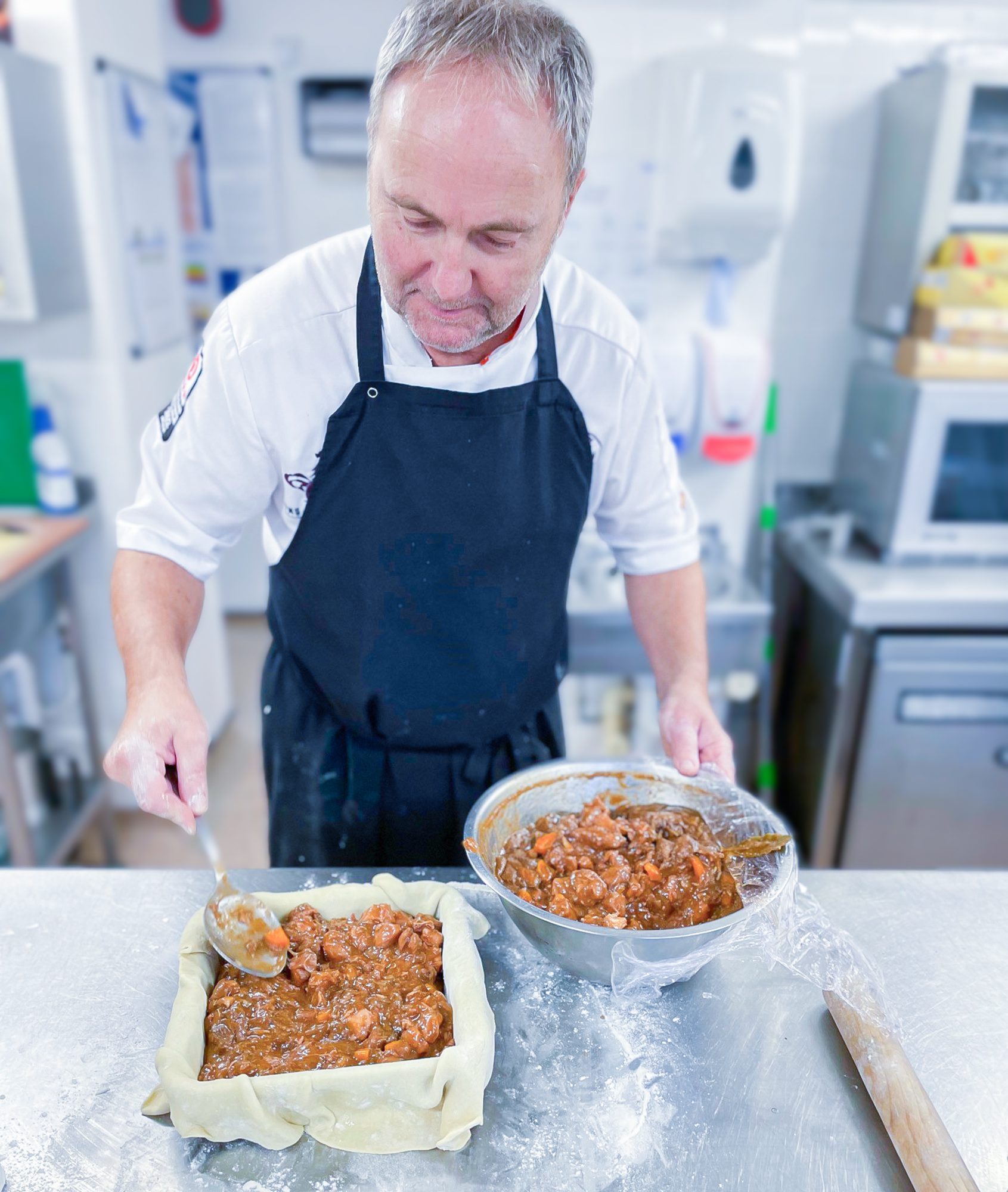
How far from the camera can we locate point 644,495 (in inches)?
59.5

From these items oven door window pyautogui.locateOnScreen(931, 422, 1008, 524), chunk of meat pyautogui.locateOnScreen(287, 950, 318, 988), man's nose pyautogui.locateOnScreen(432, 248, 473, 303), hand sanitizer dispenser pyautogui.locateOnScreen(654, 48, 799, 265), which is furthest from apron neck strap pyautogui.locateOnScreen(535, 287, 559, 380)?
oven door window pyautogui.locateOnScreen(931, 422, 1008, 524)

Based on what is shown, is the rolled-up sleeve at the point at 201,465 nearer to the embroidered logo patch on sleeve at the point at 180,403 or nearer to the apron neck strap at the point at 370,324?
the embroidered logo patch on sleeve at the point at 180,403

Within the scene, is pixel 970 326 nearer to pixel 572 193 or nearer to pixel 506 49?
pixel 572 193

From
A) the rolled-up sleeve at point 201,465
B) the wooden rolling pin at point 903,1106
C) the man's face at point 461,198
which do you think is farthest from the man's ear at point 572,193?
the wooden rolling pin at point 903,1106

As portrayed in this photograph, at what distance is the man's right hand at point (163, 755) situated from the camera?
1018 millimetres

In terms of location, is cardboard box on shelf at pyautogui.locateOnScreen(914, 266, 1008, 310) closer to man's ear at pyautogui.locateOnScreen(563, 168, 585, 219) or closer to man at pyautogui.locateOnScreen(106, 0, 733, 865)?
man at pyautogui.locateOnScreen(106, 0, 733, 865)

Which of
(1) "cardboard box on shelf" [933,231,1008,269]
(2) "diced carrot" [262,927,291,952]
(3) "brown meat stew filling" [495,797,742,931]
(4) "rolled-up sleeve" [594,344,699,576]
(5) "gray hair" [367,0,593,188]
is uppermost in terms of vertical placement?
(5) "gray hair" [367,0,593,188]

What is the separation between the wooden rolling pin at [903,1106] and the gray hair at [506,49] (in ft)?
3.48

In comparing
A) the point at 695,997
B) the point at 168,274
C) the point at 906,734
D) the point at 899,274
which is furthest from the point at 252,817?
the point at 899,274

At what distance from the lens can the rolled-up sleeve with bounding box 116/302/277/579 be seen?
1.29 m

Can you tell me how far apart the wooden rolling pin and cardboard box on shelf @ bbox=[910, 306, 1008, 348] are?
81.7 inches

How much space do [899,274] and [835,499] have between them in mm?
734

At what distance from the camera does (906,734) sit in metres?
2.50

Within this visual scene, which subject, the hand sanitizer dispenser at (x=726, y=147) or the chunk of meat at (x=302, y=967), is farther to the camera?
the hand sanitizer dispenser at (x=726, y=147)
